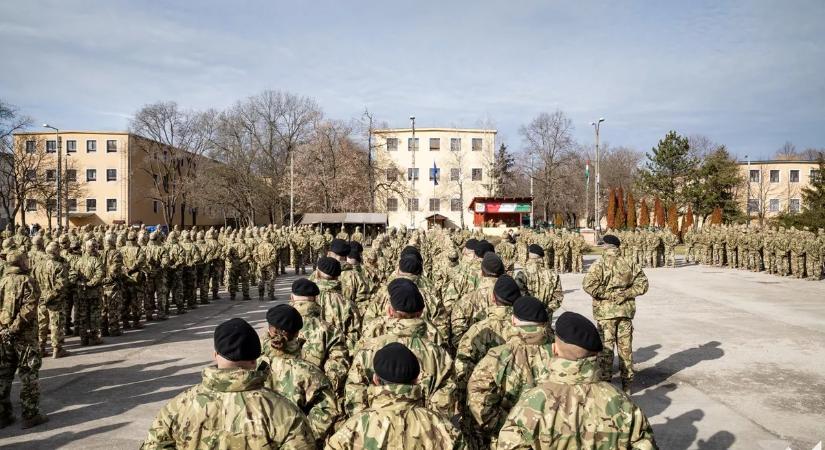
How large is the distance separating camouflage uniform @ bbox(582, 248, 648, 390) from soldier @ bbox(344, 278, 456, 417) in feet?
15.6

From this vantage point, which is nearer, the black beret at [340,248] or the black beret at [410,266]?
the black beret at [410,266]

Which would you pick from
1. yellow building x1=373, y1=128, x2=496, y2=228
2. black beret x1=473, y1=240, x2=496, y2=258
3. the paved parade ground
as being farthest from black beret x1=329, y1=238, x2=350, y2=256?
yellow building x1=373, y1=128, x2=496, y2=228

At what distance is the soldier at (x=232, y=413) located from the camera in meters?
3.07

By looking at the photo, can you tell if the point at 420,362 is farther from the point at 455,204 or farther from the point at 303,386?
the point at 455,204

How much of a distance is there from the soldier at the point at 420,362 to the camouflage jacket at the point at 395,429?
1.10 meters

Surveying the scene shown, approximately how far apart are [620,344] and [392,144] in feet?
190

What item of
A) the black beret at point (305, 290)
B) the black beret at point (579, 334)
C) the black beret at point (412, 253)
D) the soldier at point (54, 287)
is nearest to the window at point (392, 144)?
the black beret at point (412, 253)

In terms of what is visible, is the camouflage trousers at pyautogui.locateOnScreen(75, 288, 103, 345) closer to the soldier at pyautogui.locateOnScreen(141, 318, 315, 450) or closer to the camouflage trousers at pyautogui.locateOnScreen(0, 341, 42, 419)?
the camouflage trousers at pyautogui.locateOnScreen(0, 341, 42, 419)

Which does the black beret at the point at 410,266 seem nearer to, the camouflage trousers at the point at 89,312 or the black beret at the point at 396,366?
the black beret at the point at 396,366

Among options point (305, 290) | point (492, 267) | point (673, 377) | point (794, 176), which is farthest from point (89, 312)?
point (794, 176)

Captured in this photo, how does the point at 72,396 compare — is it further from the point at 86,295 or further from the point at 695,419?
the point at 695,419

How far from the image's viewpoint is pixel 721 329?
44.1 feet

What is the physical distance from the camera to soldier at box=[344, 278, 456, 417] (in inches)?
170

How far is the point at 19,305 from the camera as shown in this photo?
7363 millimetres
